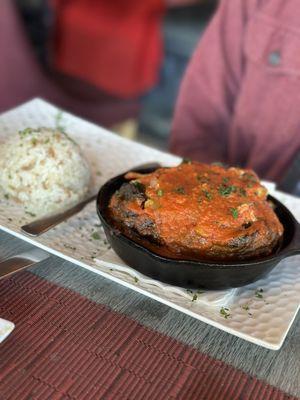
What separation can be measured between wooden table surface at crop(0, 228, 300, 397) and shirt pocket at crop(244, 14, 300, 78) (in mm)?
874

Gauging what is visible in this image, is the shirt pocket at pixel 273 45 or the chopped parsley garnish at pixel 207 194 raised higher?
the shirt pocket at pixel 273 45

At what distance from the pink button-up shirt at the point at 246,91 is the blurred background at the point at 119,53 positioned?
4.46ft

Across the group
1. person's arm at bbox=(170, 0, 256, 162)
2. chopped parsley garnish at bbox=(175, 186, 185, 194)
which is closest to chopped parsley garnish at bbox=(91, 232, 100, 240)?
chopped parsley garnish at bbox=(175, 186, 185, 194)

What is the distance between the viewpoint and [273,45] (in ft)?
5.15

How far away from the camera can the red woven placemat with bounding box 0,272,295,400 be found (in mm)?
754

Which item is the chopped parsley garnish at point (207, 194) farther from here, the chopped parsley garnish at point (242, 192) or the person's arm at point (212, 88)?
the person's arm at point (212, 88)

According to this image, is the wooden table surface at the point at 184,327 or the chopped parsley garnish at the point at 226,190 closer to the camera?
the wooden table surface at the point at 184,327

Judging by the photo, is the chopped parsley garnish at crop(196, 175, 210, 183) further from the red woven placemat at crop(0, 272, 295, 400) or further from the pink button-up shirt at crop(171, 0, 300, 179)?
the pink button-up shirt at crop(171, 0, 300, 179)

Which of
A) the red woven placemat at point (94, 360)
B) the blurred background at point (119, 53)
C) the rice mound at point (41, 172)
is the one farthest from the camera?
the blurred background at point (119, 53)

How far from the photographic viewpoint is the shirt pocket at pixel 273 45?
5.04 feet

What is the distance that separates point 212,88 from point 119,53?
168 centimetres

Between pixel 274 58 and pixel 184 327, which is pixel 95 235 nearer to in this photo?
pixel 184 327

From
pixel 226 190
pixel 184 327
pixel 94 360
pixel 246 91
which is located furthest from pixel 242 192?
pixel 246 91

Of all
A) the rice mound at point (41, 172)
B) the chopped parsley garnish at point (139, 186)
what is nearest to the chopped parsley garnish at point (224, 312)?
the chopped parsley garnish at point (139, 186)
